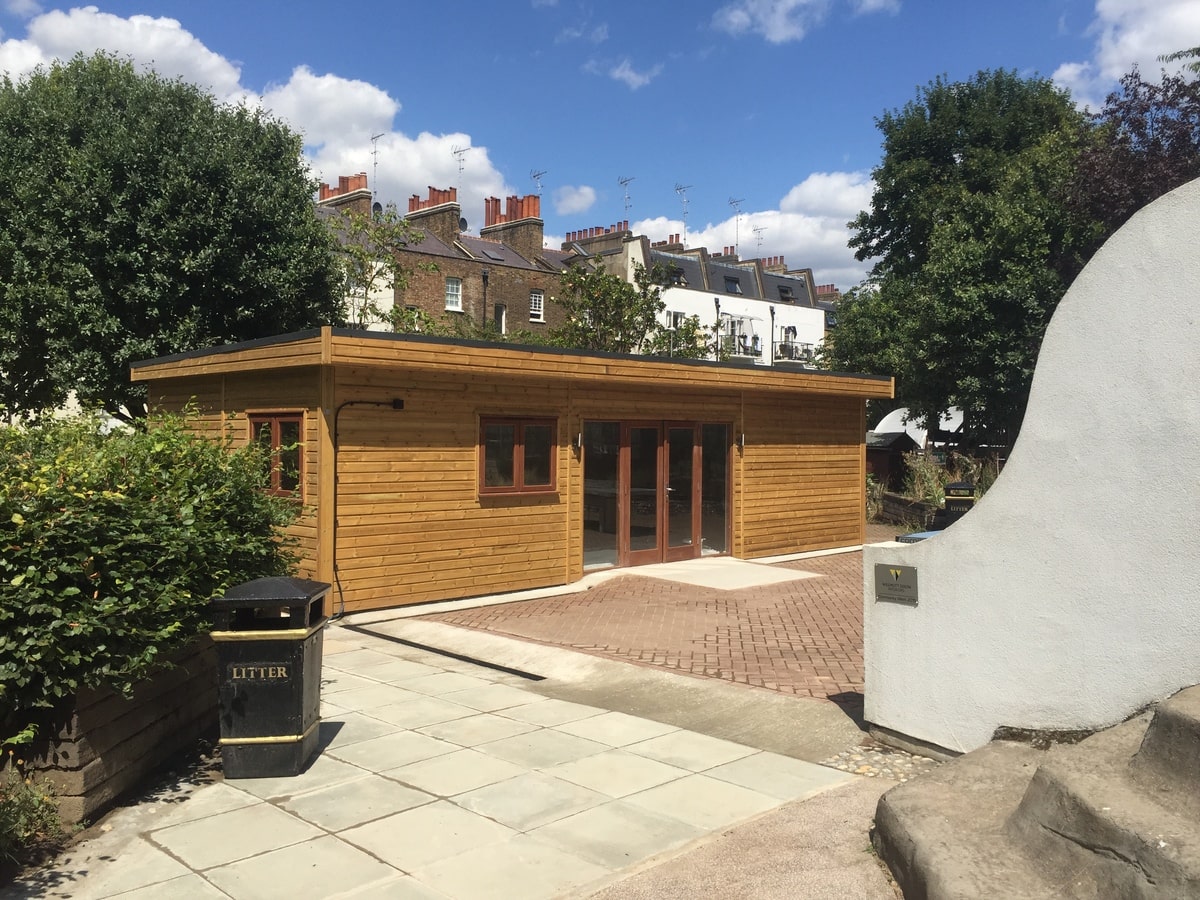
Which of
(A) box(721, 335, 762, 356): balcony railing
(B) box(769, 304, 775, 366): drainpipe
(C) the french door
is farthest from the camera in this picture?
(B) box(769, 304, 775, 366): drainpipe

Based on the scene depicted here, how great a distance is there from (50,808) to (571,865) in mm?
2595

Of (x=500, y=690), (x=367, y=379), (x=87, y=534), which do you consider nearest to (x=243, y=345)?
(x=367, y=379)

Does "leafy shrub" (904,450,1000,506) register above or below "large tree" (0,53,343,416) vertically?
below

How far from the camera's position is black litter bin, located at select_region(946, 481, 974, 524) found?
18016 mm

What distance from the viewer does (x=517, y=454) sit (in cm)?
1230

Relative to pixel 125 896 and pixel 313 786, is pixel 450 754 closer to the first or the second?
pixel 313 786

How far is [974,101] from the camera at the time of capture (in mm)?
34031

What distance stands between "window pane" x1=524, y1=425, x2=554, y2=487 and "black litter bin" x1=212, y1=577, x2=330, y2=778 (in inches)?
272

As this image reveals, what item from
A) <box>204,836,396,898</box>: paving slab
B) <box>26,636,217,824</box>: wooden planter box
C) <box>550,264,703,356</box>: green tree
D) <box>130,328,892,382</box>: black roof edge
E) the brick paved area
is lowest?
<box>204,836,396,898</box>: paving slab

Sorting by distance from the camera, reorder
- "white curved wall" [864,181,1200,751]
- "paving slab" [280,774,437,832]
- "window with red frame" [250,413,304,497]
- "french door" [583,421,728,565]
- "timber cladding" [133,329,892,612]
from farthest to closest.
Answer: "french door" [583,421,728,565]
"window with red frame" [250,413,304,497]
"timber cladding" [133,329,892,612]
"paving slab" [280,774,437,832]
"white curved wall" [864,181,1200,751]

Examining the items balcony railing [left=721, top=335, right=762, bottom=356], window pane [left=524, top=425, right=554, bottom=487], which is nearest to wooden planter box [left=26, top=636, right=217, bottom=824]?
window pane [left=524, top=425, right=554, bottom=487]

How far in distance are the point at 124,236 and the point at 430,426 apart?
1049cm

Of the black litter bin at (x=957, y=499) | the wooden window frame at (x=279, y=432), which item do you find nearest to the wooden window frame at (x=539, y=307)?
the black litter bin at (x=957, y=499)

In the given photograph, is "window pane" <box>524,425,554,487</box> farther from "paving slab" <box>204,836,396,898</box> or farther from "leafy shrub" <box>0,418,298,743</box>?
"paving slab" <box>204,836,396,898</box>
